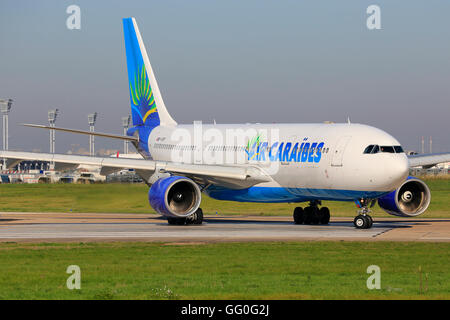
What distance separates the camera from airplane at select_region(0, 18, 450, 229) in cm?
3058

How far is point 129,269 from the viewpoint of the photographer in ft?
61.9

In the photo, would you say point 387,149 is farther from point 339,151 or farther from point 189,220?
point 189,220

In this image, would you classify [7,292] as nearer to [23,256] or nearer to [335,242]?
[23,256]

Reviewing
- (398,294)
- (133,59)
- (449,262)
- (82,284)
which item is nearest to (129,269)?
(82,284)

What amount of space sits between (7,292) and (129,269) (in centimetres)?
396

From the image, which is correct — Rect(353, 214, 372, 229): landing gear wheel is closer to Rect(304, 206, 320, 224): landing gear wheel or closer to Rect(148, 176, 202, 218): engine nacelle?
Rect(304, 206, 320, 224): landing gear wheel

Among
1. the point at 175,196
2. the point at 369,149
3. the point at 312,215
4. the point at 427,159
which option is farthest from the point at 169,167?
the point at 427,159

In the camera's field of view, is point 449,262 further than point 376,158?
No

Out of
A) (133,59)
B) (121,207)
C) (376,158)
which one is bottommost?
(121,207)

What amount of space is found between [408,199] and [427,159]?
3.77 m

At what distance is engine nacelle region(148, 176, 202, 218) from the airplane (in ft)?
0.14

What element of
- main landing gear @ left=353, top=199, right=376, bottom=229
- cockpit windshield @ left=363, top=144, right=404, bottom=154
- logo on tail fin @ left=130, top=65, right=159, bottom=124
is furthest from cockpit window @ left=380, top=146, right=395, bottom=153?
logo on tail fin @ left=130, top=65, right=159, bottom=124
